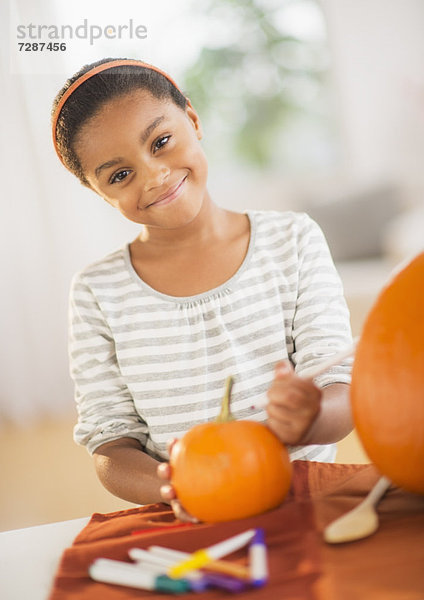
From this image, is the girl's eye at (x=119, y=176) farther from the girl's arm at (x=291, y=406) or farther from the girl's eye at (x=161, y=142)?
the girl's arm at (x=291, y=406)

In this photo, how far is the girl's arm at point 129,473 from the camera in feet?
2.94

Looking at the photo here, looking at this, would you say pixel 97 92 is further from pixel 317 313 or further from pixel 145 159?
pixel 317 313

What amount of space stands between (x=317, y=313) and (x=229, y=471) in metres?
0.40

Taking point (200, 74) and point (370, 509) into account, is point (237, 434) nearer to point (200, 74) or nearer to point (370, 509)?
point (370, 509)

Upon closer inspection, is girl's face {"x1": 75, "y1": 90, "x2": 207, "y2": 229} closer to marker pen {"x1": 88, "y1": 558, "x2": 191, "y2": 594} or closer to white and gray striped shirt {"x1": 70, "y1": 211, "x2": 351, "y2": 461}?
white and gray striped shirt {"x1": 70, "y1": 211, "x2": 351, "y2": 461}

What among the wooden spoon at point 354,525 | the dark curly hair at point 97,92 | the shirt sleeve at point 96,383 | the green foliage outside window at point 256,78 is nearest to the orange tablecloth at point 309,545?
the wooden spoon at point 354,525

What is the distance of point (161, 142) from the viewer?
933mm

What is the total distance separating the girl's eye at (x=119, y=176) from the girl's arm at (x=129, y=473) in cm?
35

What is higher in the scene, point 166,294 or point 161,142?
point 161,142

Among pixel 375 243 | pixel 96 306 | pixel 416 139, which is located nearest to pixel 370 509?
pixel 96 306

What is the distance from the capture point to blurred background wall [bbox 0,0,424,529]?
263 centimetres

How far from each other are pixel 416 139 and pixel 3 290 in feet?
7.56

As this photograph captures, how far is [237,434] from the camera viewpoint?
0.62 metres

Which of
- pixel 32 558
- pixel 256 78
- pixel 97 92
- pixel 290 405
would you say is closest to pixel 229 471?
pixel 290 405
